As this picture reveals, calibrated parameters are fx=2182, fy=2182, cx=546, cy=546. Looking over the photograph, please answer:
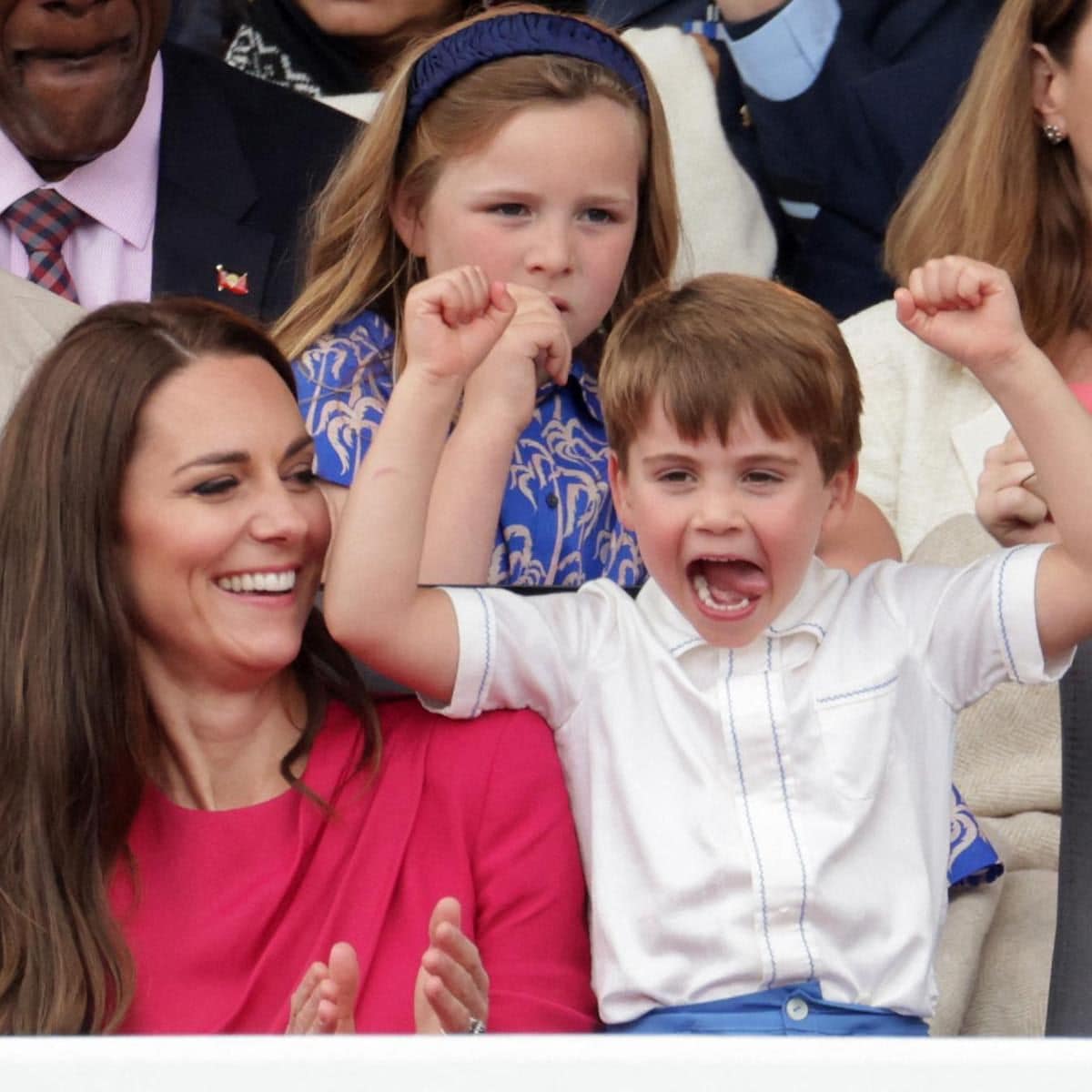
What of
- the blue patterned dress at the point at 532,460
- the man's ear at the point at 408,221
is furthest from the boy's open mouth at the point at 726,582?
the man's ear at the point at 408,221

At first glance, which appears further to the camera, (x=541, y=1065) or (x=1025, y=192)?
(x=1025, y=192)

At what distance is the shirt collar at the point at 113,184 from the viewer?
94.0 inches

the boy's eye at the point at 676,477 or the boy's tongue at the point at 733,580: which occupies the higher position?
the boy's eye at the point at 676,477

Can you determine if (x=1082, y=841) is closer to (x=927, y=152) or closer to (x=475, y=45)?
(x=475, y=45)

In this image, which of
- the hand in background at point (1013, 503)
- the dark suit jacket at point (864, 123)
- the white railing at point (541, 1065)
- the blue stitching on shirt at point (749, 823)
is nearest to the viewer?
the white railing at point (541, 1065)

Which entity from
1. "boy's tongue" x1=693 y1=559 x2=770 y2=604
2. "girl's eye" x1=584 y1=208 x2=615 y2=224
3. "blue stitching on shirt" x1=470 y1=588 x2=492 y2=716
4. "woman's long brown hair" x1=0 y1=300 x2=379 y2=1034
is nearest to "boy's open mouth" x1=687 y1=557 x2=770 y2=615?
"boy's tongue" x1=693 y1=559 x2=770 y2=604

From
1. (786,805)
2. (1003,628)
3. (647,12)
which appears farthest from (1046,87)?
(786,805)

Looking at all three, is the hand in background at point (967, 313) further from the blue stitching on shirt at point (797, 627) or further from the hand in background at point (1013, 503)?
the hand in background at point (1013, 503)

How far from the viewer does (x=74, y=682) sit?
154cm

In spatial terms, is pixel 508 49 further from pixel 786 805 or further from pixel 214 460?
pixel 786 805

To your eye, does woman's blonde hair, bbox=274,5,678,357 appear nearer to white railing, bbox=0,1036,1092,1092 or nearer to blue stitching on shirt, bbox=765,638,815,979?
blue stitching on shirt, bbox=765,638,815,979

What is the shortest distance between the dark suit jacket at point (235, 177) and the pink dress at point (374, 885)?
36.7 inches

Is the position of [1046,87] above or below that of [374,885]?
above

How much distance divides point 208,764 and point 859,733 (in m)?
0.47
